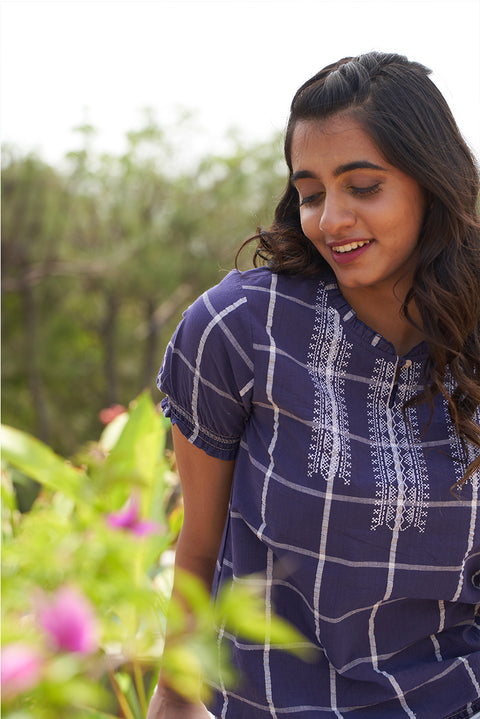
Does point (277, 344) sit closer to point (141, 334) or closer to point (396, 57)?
point (396, 57)

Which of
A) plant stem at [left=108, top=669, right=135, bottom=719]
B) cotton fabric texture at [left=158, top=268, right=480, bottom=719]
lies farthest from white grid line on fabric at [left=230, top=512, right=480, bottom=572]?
plant stem at [left=108, top=669, right=135, bottom=719]

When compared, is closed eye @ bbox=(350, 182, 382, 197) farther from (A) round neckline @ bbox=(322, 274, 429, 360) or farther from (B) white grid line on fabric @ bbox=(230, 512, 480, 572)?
(B) white grid line on fabric @ bbox=(230, 512, 480, 572)

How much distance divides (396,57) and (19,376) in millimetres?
14976

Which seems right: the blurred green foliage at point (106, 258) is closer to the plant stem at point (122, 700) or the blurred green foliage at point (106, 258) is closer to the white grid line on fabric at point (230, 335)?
the plant stem at point (122, 700)

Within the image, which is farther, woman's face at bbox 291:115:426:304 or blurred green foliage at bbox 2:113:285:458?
blurred green foliage at bbox 2:113:285:458

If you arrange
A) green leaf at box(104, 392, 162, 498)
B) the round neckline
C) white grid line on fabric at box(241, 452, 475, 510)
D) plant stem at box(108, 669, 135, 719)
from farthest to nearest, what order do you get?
plant stem at box(108, 669, 135, 719) → green leaf at box(104, 392, 162, 498) → the round neckline → white grid line on fabric at box(241, 452, 475, 510)

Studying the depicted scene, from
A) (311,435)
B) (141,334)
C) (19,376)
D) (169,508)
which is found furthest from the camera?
(141,334)

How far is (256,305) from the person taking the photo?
1.10 m

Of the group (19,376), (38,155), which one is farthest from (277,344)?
(19,376)

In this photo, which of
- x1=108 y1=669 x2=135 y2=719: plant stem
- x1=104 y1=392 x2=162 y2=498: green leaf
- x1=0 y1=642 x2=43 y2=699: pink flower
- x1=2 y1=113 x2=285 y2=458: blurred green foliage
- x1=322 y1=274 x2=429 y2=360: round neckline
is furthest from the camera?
x1=2 y1=113 x2=285 y2=458: blurred green foliage

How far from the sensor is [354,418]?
106cm

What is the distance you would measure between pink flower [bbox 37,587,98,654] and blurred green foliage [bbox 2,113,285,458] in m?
12.9

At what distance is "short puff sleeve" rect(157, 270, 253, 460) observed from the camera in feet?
3.49

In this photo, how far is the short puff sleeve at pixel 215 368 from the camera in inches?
41.9
